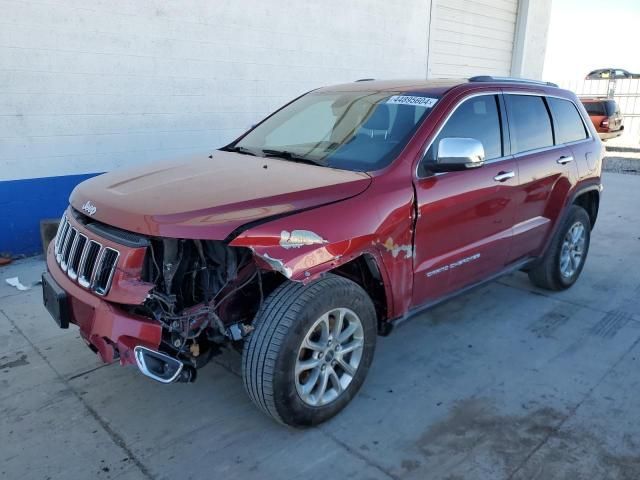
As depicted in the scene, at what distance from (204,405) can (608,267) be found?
4.55m

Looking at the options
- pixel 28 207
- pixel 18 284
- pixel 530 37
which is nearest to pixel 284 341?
pixel 18 284

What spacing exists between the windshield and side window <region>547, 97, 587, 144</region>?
159cm

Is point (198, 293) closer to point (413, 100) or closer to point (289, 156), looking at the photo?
point (289, 156)

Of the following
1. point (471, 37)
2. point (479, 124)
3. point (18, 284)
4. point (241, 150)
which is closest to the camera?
point (479, 124)

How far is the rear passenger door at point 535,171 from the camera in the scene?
395 centimetres

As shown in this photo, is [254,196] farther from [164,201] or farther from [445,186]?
[445,186]

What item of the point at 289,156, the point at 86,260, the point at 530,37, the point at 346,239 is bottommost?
the point at 86,260

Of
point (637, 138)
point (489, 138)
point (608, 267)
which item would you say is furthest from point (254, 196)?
point (637, 138)

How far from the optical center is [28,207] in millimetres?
5656

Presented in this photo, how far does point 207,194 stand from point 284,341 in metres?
0.84

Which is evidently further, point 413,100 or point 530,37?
point 530,37

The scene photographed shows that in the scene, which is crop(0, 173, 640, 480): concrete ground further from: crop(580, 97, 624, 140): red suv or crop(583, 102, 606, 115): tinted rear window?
crop(583, 102, 606, 115): tinted rear window

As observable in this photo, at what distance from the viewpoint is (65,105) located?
570 cm

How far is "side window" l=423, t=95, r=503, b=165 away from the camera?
3457 millimetres
